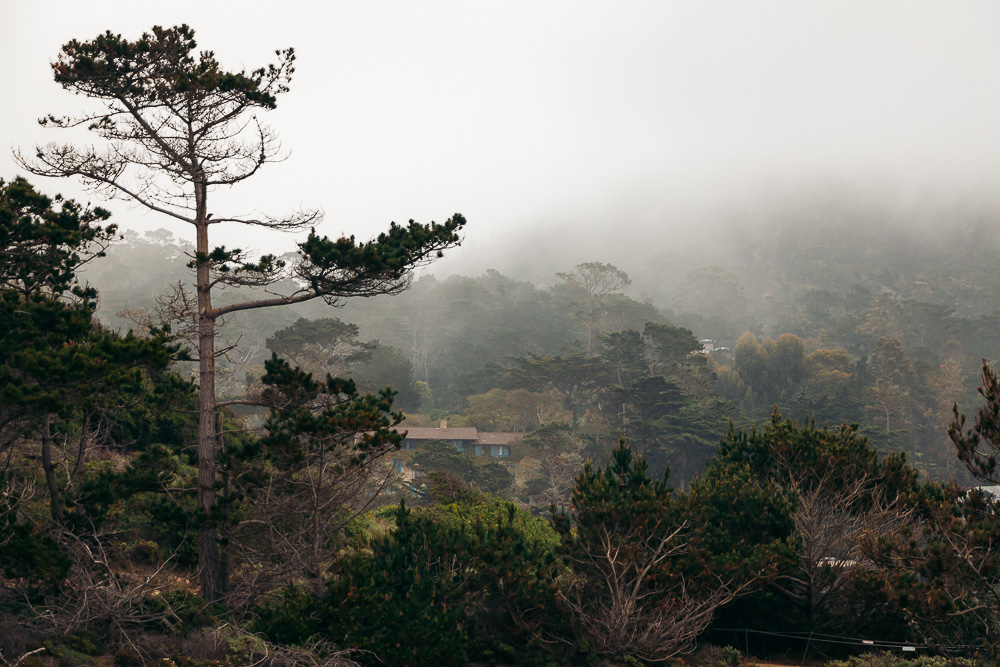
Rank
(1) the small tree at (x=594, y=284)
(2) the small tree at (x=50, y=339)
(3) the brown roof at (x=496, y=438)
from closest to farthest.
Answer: (2) the small tree at (x=50, y=339), (3) the brown roof at (x=496, y=438), (1) the small tree at (x=594, y=284)

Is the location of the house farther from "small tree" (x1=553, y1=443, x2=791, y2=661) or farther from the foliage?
the foliage

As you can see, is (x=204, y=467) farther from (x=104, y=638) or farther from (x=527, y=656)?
(x=527, y=656)

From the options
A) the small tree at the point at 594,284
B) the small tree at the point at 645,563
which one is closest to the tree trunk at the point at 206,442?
the small tree at the point at 645,563

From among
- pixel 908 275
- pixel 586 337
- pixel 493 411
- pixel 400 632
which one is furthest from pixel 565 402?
pixel 908 275

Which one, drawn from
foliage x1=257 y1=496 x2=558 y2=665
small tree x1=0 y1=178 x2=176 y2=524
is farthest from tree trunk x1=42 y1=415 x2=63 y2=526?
foliage x1=257 y1=496 x2=558 y2=665

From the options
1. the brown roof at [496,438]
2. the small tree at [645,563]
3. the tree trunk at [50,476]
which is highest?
the tree trunk at [50,476]

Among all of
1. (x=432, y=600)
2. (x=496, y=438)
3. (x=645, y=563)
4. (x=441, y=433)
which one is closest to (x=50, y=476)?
(x=432, y=600)

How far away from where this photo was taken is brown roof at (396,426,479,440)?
60844 mm

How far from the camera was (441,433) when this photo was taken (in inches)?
2443

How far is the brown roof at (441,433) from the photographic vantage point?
60.8 m

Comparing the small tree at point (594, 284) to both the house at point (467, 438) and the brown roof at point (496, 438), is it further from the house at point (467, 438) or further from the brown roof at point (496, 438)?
the house at point (467, 438)

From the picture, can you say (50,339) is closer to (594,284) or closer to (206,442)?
(206,442)

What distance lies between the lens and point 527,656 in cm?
1589

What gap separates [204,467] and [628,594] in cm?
861
